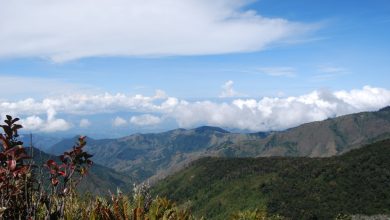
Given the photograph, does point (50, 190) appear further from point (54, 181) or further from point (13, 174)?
point (13, 174)

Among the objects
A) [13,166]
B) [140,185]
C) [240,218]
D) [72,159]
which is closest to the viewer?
[13,166]

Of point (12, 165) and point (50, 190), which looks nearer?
point (12, 165)

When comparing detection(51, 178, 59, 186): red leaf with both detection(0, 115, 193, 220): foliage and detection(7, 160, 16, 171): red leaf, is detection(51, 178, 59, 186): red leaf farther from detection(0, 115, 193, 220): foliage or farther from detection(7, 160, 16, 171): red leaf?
detection(7, 160, 16, 171): red leaf

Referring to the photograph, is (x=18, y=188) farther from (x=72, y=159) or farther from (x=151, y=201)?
(x=151, y=201)

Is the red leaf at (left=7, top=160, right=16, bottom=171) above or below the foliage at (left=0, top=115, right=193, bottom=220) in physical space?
above

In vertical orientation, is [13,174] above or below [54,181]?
above

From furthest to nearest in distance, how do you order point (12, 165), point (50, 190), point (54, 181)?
1. point (50, 190)
2. point (54, 181)
3. point (12, 165)

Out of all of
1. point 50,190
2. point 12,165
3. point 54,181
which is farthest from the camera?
point 50,190

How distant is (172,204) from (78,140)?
2317mm

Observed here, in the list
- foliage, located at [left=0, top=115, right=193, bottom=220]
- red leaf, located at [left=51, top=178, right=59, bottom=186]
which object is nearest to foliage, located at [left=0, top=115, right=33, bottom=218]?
foliage, located at [left=0, top=115, right=193, bottom=220]

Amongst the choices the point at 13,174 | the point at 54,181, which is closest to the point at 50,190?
the point at 54,181

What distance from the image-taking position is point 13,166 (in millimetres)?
5371

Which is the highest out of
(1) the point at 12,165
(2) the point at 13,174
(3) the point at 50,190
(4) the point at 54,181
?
(1) the point at 12,165

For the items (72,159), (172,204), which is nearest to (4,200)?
(72,159)
